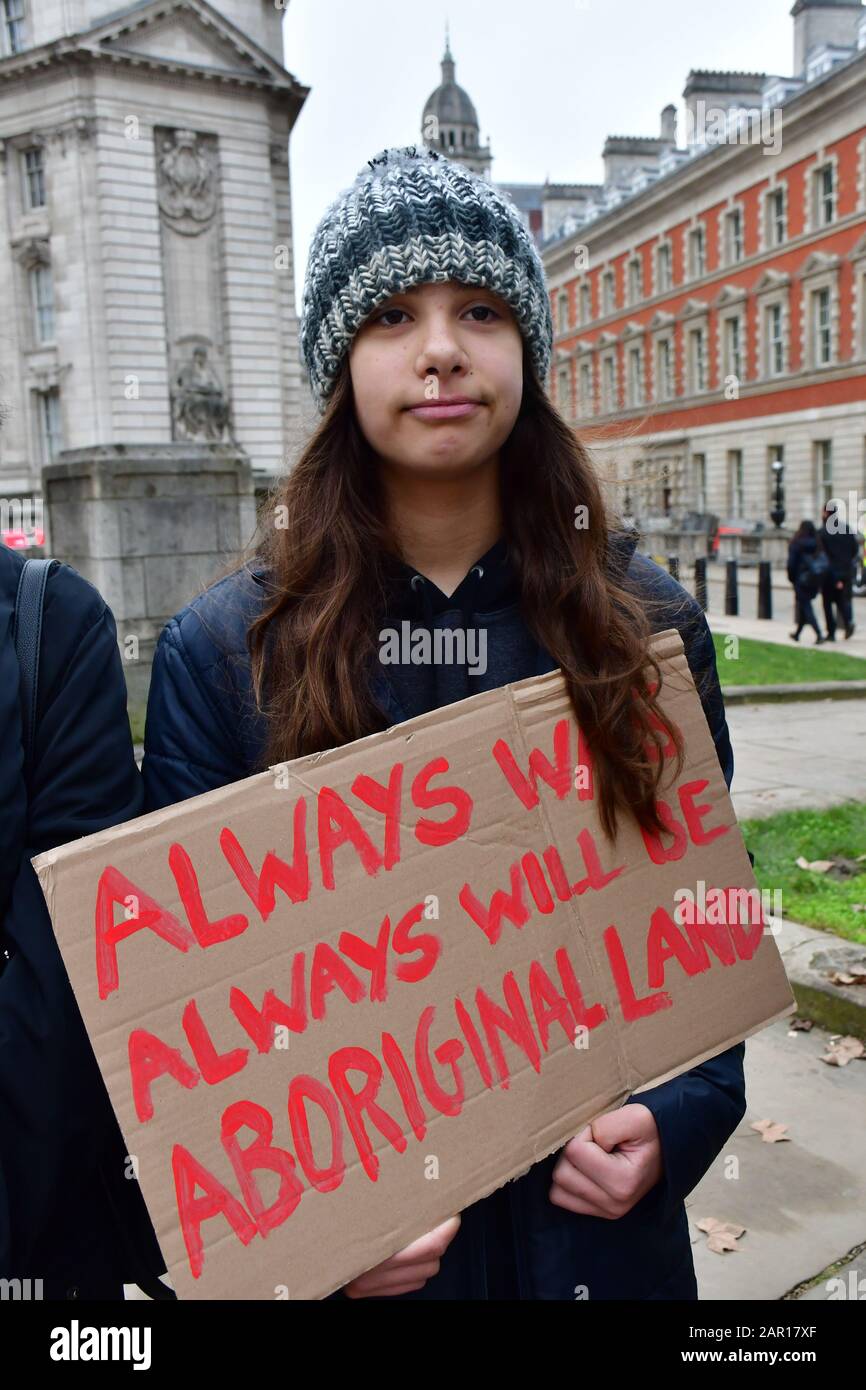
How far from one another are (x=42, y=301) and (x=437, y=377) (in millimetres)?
32747

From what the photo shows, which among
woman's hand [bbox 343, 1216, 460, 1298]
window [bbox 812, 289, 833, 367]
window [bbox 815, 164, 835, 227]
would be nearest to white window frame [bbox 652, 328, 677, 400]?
window [bbox 812, 289, 833, 367]

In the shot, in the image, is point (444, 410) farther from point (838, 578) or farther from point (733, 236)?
point (733, 236)

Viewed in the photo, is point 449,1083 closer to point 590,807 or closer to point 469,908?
point 469,908

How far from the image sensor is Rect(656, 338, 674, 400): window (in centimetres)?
4619

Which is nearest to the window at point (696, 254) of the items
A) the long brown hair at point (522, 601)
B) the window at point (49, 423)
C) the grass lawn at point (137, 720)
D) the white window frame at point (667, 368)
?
the white window frame at point (667, 368)

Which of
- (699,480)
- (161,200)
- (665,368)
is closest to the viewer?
(161,200)

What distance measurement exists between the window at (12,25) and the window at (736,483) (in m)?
26.1

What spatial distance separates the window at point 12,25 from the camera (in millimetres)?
26328

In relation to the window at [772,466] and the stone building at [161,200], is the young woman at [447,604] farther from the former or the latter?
the window at [772,466]

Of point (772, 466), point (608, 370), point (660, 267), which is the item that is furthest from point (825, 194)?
point (608, 370)

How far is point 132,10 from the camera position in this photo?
20297 millimetres

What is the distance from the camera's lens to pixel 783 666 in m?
12.4
